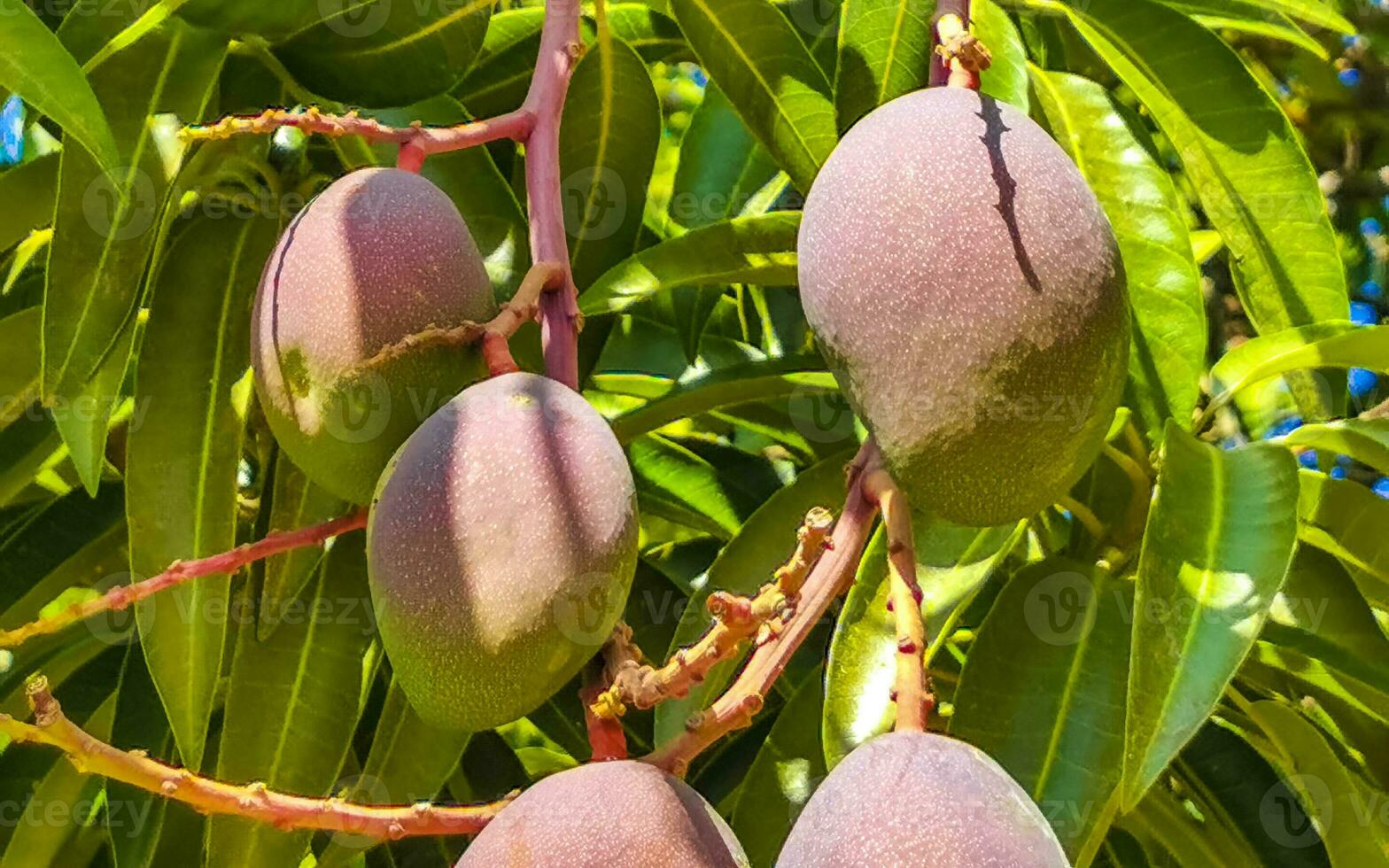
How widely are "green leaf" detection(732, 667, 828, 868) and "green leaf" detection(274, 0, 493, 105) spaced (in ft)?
1.57

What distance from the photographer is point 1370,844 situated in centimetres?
96

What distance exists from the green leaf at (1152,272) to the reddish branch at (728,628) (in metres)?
0.41

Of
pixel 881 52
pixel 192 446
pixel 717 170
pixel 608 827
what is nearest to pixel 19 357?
pixel 192 446

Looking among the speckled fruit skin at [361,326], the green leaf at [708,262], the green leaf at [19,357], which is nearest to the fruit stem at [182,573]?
the speckled fruit skin at [361,326]

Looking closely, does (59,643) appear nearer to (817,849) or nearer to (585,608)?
(585,608)

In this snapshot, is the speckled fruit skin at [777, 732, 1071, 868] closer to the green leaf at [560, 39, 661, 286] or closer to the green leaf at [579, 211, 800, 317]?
the green leaf at [579, 211, 800, 317]

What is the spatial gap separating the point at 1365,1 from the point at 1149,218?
1.47m

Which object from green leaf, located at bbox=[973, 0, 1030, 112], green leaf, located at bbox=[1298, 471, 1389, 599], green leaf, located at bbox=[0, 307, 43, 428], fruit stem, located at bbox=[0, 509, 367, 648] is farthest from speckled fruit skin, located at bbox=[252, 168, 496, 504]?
green leaf, located at bbox=[1298, 471, 1389, 599]

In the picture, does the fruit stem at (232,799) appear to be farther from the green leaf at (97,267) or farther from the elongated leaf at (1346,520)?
the elongated leaf at (1346,520)

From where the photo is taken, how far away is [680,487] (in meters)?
1.24

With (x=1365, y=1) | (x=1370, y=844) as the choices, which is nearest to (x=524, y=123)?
(x=1370, y=844)

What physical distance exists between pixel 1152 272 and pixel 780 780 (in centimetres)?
38

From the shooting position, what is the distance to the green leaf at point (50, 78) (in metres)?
0.77

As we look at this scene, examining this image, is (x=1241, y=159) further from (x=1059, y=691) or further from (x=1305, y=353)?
(x=1059, y=691)
